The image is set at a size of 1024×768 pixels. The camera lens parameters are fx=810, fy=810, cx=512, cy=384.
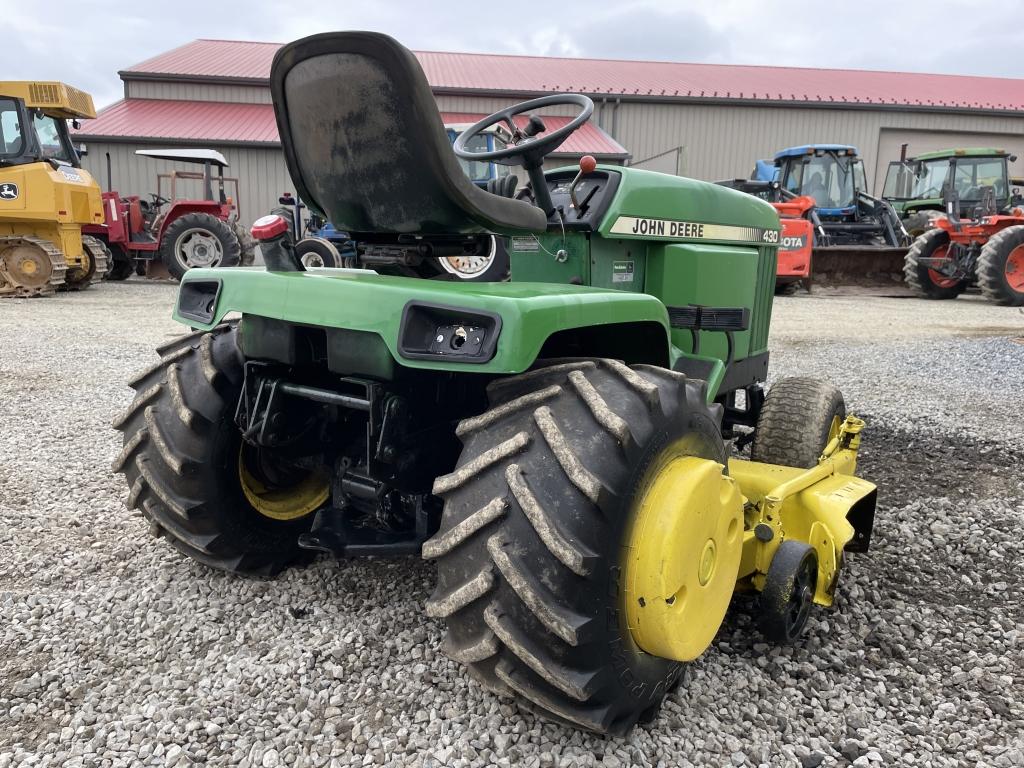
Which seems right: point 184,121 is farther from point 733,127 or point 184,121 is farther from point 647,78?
point 733,127

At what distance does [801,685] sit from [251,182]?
62.2ft

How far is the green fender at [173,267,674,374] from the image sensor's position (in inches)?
63.0

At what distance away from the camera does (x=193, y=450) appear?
7.49 ft

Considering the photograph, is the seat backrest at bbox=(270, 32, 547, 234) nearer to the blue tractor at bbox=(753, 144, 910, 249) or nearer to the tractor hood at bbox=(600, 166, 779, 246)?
the tractor hood at bbox=(600, 166, 779, 246)

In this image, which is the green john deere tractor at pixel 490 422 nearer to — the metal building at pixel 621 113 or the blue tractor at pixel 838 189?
the blue tractor at pixel 838 189

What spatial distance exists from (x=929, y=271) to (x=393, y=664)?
43.2 ft

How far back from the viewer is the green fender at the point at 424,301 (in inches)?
63.0

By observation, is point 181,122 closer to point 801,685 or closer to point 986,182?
point 986,182

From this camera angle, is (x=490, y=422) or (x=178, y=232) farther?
(x=178, y=232)

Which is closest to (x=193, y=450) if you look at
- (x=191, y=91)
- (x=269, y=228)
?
(x=269, y=228)

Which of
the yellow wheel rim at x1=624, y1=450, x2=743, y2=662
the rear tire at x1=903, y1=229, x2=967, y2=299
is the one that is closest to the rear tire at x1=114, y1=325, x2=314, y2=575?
the yellow wheel rim at x1=624, y1=450, x2=743, y2=662

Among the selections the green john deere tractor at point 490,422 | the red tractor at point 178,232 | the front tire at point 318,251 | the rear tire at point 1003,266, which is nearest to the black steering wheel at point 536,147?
the green john deere tractor at point 490,422

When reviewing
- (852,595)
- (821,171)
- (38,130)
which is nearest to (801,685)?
(852,595)

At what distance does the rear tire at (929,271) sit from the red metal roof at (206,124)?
7964 millimetres
